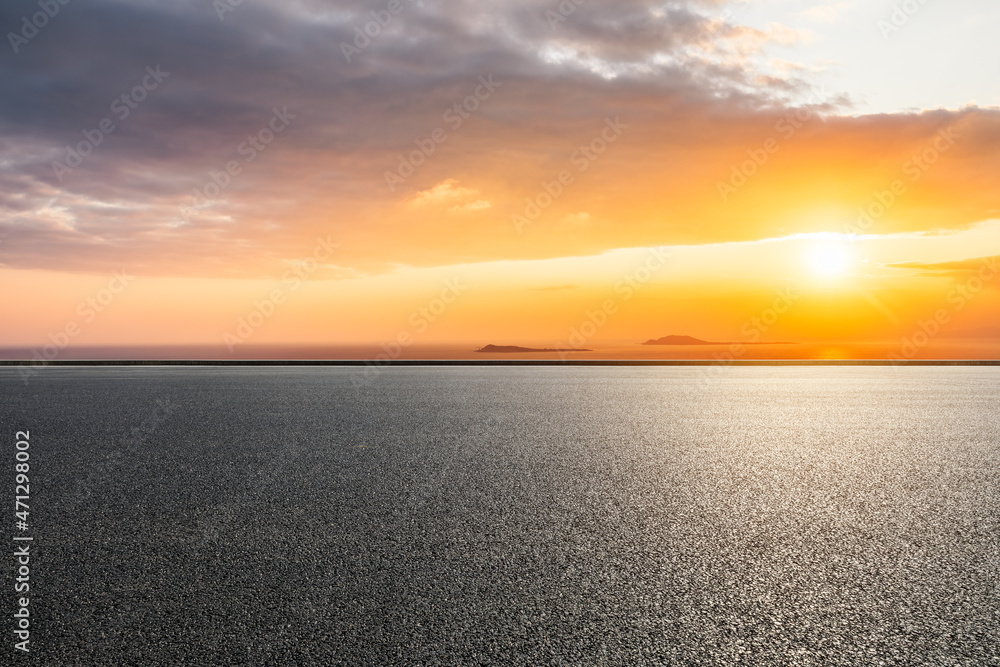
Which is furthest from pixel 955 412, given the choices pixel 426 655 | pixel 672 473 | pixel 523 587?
pixel 426 655

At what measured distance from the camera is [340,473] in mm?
7277

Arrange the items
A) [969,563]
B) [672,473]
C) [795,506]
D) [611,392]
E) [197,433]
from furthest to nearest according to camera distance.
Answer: [611,392], [197,433], [672,473], [795,506], [969,563]

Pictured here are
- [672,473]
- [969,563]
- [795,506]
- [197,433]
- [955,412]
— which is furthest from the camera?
[955,412]

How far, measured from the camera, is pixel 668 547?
15.7 feet

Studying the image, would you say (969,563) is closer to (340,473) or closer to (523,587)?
(523,587)

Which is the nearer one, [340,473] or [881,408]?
[340,473]

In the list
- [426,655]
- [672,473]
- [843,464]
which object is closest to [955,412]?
[843,464]

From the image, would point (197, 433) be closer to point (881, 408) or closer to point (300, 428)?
point (300, 428)

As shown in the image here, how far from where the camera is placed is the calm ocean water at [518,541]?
3.46 meters

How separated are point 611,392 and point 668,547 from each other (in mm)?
11377

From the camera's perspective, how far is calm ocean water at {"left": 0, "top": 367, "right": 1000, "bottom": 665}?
11.3 feet

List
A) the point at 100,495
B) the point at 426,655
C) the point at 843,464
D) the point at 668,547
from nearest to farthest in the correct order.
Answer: the point at 426,655 < the point at 668,547 < the point at 100,495 < the point at 843,464

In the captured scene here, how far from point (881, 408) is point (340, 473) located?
9.68m

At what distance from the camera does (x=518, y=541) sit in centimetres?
491
